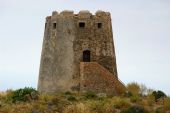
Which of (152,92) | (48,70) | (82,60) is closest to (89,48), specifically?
(82,60)

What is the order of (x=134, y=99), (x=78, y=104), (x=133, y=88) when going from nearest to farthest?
(x=78, y=104) → (x=134, y=99) → (x=133, y=88)

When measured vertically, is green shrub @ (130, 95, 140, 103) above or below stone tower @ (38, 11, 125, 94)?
below

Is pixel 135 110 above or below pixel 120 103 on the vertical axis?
below

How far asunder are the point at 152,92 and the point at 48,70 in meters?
7.84

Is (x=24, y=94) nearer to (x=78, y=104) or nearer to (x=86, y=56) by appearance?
(x=78, y=104)

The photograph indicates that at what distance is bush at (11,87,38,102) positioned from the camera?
2939 centimetres

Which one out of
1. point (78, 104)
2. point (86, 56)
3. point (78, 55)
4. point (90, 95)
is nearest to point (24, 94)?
point (90, 95)

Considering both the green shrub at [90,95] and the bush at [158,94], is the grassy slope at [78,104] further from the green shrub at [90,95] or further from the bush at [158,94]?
the bush at [158,94]

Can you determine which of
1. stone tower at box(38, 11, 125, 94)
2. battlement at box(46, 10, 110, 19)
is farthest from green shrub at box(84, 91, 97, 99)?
battlement at box(46, 10, 110, 19)

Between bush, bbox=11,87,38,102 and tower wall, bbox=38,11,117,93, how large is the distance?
2957 millimetres

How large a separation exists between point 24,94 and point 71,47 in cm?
557

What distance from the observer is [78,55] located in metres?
33.6

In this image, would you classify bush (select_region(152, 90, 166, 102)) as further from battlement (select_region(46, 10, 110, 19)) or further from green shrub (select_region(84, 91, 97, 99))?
battlement (select_region(46, 10, 110, 19))

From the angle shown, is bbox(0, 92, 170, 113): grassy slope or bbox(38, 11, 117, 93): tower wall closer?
bbox(0, 92, 170, 113): grassy slope
